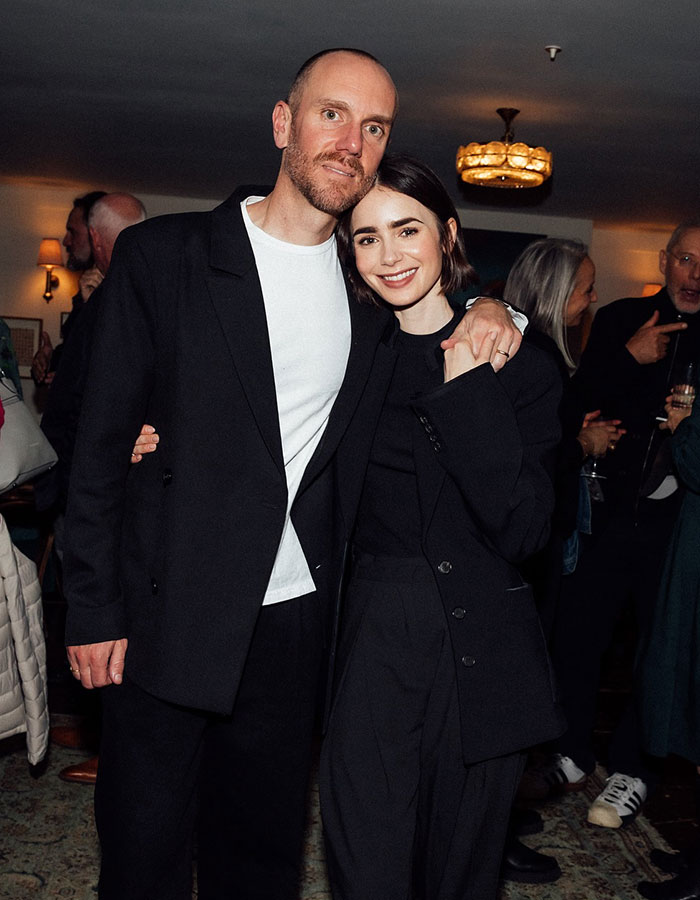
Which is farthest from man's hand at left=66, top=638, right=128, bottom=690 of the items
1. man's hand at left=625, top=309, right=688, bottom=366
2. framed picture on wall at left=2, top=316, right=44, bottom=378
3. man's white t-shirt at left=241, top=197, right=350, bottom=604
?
framed picture on wall at left=2, top=316, right=44, bottom=378

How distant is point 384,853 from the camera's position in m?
1.86

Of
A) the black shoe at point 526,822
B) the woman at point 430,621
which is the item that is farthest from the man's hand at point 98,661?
the black shoe at point 526,822

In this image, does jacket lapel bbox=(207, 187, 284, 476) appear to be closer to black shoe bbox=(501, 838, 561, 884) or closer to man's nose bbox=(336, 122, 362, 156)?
man's nose bbox=(336, 122, 362, 156)

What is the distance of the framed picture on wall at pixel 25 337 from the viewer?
10375mm

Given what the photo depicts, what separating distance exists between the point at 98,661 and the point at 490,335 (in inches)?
36.2

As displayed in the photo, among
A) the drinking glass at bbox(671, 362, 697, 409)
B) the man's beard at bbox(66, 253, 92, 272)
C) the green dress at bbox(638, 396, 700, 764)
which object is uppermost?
the man's beard at bbox(66, 253, 92, 272)

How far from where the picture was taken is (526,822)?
3.19 m

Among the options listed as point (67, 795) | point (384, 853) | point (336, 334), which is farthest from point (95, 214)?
point (384, 853)

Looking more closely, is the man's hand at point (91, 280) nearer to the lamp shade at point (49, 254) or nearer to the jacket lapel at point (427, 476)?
the jacket lapel at point (427, 476)

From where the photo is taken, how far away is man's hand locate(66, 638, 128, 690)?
6.00 ft

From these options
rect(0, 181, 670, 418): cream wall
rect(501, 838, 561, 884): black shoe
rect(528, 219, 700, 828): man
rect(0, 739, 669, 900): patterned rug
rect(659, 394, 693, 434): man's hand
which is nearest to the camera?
rect(0, 739, 669, 900): patterned rug

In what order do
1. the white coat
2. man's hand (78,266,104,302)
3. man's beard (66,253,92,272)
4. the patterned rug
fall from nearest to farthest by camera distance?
the white coat → the patterned rug → man's hand (78,266,104,302) → man's beard (66,253,92,272)

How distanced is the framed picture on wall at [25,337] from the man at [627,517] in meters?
7.94

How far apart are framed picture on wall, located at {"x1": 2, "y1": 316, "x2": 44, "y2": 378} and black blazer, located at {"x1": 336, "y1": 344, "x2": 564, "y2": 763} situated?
916 cm
